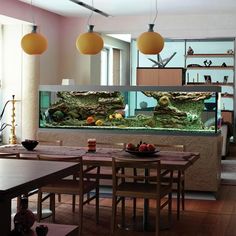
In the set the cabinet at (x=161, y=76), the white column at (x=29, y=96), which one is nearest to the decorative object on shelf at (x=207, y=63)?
the cabinet at (x=161, y=76)

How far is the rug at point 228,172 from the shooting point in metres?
7.65

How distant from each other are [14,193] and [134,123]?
4352 millimetres

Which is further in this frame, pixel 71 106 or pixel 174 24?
pixel 174 24

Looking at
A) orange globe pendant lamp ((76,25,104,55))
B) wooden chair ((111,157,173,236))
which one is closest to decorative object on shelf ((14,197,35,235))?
wooden chair ((111,157,173,236))

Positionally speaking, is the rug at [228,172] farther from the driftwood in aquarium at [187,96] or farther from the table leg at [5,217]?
the table leg at [5,217]

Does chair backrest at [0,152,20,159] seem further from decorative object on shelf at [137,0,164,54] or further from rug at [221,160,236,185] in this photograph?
rug at [221,160,236,185]

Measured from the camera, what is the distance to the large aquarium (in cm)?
622

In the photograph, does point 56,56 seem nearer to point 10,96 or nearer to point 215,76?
point 10,96

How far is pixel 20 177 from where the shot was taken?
246 cm

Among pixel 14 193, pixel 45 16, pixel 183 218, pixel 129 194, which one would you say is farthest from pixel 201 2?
pixel 14 193

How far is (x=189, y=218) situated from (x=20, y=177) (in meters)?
3.35

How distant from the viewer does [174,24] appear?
1051 cm

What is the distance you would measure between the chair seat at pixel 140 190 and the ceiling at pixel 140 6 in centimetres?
455

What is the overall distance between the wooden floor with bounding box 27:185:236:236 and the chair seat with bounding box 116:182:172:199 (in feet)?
1.40
